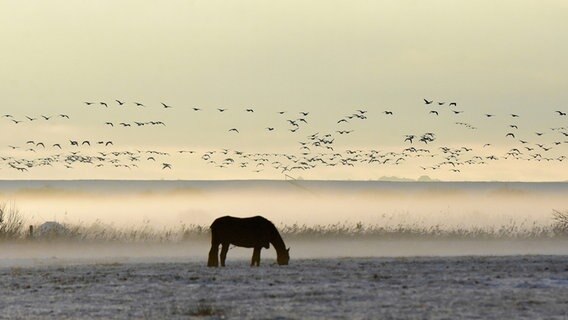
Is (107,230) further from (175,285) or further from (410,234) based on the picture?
(175,285)

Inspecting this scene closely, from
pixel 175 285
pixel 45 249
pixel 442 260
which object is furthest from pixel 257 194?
pixel 175 285

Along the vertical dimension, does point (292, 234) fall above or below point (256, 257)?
above

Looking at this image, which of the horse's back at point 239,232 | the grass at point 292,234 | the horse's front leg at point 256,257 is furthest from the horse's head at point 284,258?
the grass at point 292,234

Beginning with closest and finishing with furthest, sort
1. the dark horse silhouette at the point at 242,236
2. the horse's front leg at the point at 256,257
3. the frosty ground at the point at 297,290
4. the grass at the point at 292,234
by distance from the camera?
the frosty ground at the point at 297,290 → the horse's front leg at the point at 256,257 → the dark horse silhouette at the point at 242,236 → the grass at the point at 292,234

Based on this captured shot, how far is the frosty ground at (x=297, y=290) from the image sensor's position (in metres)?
27.2

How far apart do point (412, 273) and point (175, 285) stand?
6963 mm

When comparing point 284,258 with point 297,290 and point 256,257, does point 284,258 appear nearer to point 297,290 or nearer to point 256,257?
point 256,257

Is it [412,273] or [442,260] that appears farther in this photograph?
[442,260]

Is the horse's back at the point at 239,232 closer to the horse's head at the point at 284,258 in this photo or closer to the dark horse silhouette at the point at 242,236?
the dark horse silhouette at the point at 242,236

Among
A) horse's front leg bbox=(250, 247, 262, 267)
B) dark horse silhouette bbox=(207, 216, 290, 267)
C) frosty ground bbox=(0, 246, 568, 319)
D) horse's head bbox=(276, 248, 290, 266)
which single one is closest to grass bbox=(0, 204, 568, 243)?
frosty ground bbox=(0, 246, 568, 319)

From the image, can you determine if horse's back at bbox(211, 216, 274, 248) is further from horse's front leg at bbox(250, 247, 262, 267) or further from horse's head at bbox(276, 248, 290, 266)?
horse's head at bbox(276, 248, 290, 266)

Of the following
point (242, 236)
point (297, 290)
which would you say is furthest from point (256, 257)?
point (297, 290)

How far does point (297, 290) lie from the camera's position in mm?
31500

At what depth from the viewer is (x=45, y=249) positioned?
57.7 meters
